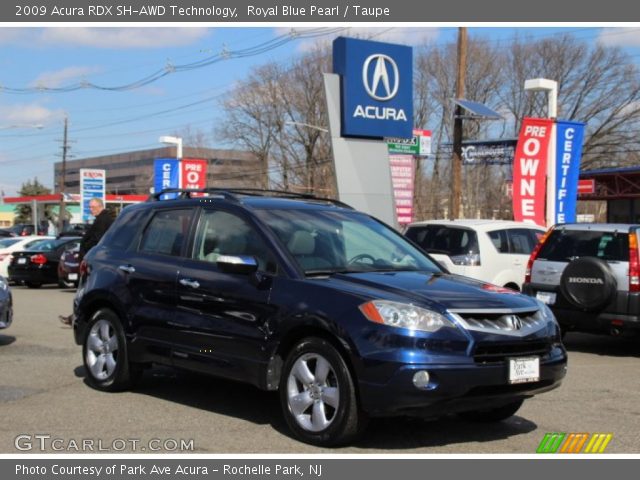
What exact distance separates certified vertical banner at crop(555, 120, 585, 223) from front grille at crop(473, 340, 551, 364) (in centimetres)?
1525

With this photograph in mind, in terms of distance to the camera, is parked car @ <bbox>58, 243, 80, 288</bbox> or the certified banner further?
the certified banner

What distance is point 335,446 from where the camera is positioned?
567 centimetres

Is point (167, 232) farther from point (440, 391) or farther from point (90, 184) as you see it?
point (90, 184)

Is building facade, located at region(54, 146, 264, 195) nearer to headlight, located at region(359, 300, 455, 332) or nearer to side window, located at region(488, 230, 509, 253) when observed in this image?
side window, located at region(488, 230, 509, 253)

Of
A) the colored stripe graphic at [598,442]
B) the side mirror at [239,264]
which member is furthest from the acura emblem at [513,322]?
the side mirror at [239,264]

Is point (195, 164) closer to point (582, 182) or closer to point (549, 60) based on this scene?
point (582, 182)

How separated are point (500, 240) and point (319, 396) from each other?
313 inches

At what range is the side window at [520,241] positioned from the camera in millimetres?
13398

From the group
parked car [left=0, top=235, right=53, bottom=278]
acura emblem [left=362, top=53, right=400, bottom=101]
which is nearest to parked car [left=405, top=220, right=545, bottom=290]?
acura emblem [left=362, top=53, right=400, bottom=101]

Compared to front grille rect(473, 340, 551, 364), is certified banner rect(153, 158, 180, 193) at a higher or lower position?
higher

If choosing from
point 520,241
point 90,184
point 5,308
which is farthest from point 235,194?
point 90,184

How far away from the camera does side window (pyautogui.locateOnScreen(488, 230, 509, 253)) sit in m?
13.0

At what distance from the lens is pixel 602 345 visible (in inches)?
472

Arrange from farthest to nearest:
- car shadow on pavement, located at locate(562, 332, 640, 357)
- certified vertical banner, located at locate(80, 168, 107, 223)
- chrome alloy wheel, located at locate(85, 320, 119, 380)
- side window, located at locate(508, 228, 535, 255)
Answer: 1. certified vertical banner, located at locate(80, 168, 107, 223)
2. side window, located at locate(508, 228, 535, 255)
3. car shadow on pavement, located at locate(562, 332, 640, 357)
4. chrome alloy wheel, located at locate(85, 320, 119, 380)
